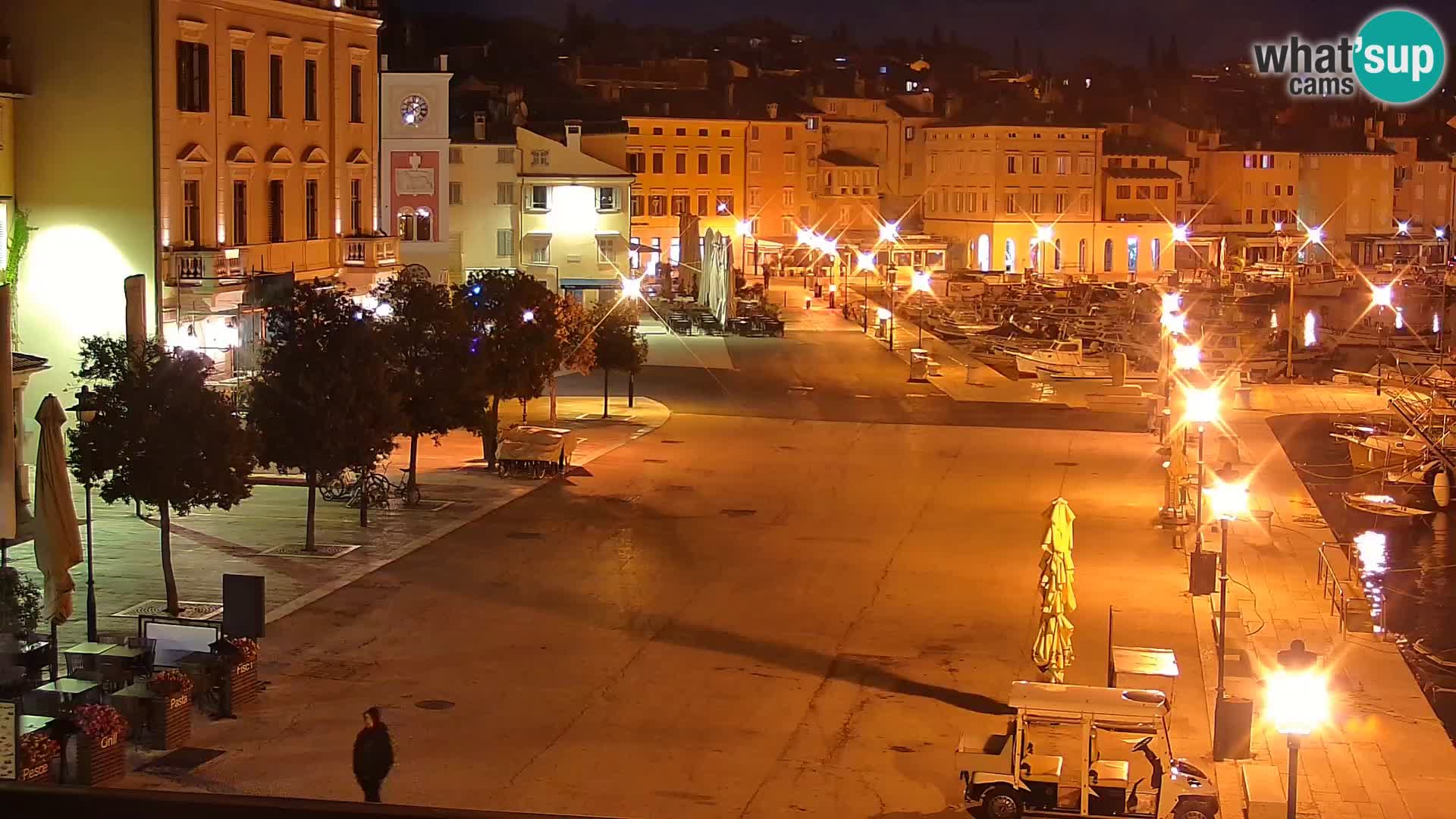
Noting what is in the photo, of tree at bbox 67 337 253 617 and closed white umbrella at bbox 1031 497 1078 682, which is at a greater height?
tree at bbox 67 337 253 617

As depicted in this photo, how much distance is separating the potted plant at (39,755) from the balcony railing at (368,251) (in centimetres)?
2671

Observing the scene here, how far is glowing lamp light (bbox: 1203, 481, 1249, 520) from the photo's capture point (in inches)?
1080

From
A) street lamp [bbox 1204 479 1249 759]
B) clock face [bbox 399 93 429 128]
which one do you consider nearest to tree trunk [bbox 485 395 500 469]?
street lamp [bbox 1204 479 1249 759]

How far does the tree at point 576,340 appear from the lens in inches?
1550

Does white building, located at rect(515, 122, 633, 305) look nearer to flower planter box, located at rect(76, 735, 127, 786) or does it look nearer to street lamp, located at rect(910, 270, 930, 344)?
street lamp, located at rect(910, 270, 930, 344)

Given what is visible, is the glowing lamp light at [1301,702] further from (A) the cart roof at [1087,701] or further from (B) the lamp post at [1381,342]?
(B) the lamp post at [1381,342]

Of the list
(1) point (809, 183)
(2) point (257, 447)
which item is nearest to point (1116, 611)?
(2) point (257, 447)

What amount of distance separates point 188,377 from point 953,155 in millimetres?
97468

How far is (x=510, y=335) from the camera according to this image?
35500 mm

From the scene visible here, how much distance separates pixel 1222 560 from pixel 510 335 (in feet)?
63.3

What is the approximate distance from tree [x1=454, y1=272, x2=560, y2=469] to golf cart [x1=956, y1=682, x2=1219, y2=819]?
20.4 metres

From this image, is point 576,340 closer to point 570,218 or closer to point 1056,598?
point 1056,598

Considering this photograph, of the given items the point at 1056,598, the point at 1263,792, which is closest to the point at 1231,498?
the point at 1056,598

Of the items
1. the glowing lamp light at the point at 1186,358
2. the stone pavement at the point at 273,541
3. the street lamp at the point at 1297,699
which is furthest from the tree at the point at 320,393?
the glowing lamp light at the point at 1186,358
